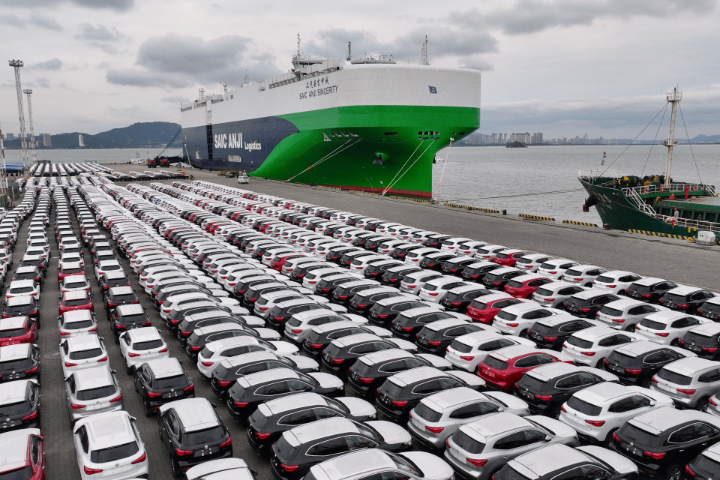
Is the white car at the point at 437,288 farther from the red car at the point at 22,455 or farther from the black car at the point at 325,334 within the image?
the red car at the point at 22,455

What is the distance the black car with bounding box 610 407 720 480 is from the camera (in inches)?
340

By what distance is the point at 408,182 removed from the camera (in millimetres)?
52688

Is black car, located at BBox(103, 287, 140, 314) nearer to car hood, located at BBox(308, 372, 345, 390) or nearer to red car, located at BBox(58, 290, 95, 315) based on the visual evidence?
red car, located at BBox(58, 290, 95, 315)

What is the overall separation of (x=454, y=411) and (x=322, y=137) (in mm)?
46270

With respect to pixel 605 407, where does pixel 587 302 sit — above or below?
above

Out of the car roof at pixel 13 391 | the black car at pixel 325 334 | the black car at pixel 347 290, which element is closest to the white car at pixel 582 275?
the black car at pixel 347 290

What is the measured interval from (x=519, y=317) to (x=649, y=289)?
633 cm

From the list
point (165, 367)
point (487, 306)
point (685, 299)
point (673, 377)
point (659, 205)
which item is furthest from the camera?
point (659, 205)

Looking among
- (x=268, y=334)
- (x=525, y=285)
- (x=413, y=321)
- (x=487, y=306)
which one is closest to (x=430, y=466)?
(x=413, y=321)

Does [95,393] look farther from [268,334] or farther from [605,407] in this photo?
[605,407]

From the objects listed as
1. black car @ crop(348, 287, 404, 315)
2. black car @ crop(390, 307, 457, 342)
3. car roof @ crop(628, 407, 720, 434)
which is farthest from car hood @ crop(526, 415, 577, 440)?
black car @ crop(348, 287, 404, 315)

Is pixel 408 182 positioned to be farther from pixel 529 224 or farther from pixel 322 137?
pixel 529 224

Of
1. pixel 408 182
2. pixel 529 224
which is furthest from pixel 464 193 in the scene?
pixel 529 224

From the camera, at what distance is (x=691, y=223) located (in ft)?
116
